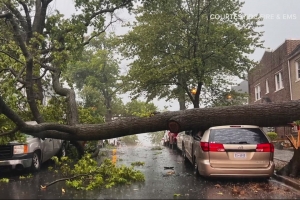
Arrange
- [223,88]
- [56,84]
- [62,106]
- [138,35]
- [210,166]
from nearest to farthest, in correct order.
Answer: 1. [210,166]
2. [62,106]
3. [56,84]
4. [138,35]
5. [223,88]

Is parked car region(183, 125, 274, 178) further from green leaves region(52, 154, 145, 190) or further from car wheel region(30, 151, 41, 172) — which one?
car wheel region(30, 151, 41, 172)

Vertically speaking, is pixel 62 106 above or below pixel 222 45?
Answer: below

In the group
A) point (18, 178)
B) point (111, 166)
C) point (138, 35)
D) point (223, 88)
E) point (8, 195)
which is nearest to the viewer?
point (8, 195)

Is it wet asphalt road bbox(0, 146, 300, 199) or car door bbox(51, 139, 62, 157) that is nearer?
wet asphalt road bbox(0, 146, 300, 199)

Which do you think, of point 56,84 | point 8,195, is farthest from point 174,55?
point 8,195

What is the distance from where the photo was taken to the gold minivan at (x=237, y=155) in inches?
337

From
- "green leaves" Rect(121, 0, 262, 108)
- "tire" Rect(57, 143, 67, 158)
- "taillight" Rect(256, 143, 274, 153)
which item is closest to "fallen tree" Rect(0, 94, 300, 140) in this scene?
"taillight" Rect(256, 143, 274, 153)

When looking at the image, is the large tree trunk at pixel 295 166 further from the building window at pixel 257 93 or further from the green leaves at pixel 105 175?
the building window at pixel 257 93

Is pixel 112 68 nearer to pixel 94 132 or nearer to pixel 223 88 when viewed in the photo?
pixel 223 88

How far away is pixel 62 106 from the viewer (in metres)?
14.8

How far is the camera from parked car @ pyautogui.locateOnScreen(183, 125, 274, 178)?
8555mm

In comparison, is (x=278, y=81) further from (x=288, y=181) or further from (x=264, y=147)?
(x=264, y=147)

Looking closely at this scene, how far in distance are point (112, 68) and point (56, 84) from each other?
38155mm

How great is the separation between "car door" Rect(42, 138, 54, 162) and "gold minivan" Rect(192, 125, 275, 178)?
19.0ft
